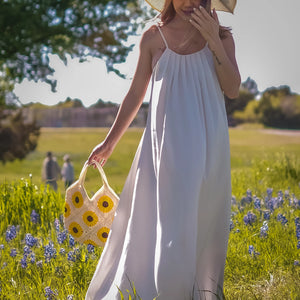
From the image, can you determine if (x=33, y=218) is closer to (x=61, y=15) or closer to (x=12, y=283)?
(x=12, y=283)

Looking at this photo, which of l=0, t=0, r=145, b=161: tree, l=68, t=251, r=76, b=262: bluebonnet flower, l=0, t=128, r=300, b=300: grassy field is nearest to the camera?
l=0, t=128, r=300, b=300: grassy field

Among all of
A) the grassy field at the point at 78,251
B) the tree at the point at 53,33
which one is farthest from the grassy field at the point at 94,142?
the grassy field at the point at 78,251

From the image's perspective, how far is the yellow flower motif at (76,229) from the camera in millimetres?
2791

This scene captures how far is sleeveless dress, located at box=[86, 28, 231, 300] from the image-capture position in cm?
209

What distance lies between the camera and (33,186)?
468 centimetres

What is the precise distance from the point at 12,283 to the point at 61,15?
9.97 m

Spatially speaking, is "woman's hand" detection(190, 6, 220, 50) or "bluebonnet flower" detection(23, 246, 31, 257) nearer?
"woman's hand" detection(190, 6, 220, 50)

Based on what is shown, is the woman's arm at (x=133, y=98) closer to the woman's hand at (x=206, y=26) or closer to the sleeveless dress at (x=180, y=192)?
the sleeveless dress at (x=180, y=192)

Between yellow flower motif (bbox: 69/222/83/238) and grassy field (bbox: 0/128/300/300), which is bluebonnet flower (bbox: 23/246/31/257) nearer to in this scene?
grassy field (bbox: 0/128/300/300)

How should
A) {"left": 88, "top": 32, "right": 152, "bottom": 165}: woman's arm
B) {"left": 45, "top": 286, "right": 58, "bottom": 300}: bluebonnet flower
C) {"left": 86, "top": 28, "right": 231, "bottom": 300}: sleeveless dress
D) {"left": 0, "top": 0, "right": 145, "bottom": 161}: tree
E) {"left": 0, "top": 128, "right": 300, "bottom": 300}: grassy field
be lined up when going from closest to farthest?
1. {"left": 86, "top": 28, "right": 231, "bottom": 300}: sleeveless dress
2. {"left": 88, "top": 32, "right": 152, "bottom": 165}: woman's arm
3. {"left": 45, "top": 286, "right": 58, "bottom": 300}: bluebonnet flower
4. {"left": 0, "top": 128, "right": 300, "bottom": 300}: grassy field
5. {"left": 0, "top": 0, "right": 145, "bottom": 161}: tree

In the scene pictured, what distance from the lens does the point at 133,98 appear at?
2.45 metres

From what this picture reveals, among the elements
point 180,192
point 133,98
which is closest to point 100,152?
point 133,98

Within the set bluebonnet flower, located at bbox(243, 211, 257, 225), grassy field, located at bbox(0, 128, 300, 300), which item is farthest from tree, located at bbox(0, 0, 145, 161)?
bluebonnet flower, located at bbox(243, 211, 257, 225)

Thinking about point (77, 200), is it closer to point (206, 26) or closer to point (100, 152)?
point (100, 152)
